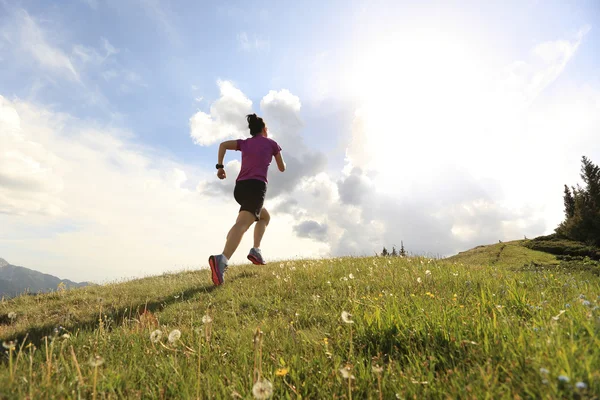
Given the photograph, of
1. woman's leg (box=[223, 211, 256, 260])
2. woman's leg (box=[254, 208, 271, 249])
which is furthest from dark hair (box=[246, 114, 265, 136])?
woman's leg (box=[223, 211, 256, 260])

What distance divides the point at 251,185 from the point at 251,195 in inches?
9.3

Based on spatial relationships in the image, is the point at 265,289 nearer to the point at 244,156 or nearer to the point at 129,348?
the point at 129,348

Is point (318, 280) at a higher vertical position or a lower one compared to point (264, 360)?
higher

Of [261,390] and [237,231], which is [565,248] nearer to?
[237,231]

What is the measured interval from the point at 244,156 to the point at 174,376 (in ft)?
19.2

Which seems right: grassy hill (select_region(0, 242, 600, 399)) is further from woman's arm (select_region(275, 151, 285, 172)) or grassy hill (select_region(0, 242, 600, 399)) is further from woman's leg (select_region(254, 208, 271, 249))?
woman's arm (select_region(275, 151, 285, 172))

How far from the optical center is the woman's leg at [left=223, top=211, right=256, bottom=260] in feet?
22.1

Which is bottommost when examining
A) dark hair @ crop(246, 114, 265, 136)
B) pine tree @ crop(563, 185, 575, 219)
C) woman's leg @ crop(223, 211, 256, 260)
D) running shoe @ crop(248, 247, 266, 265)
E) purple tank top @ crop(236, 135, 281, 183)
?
running shoe @ crop(248, 247, 266, 265)

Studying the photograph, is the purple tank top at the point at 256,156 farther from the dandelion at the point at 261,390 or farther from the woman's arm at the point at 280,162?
the dandelion at the point at 261,390

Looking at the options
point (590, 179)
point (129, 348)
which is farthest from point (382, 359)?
point (590, 179)

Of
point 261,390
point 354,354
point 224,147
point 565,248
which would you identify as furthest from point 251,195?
point 565,248

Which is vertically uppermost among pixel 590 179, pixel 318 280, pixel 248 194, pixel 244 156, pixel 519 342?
pixel 590 179

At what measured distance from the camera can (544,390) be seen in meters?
1.61

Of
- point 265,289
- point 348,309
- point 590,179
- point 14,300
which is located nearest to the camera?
point 348,309
